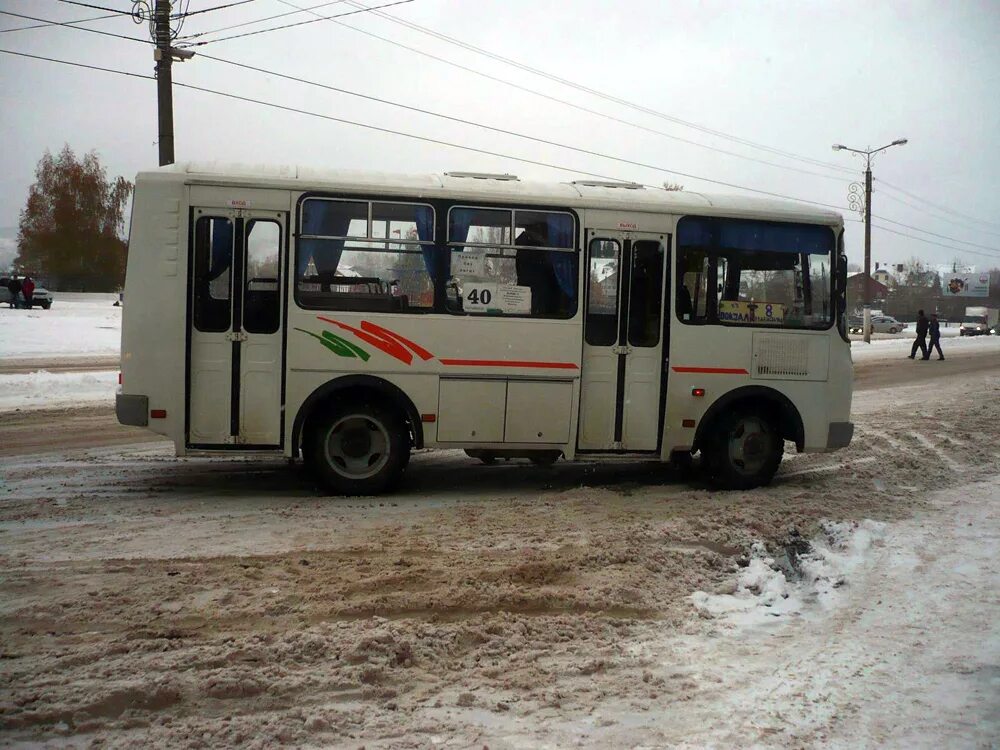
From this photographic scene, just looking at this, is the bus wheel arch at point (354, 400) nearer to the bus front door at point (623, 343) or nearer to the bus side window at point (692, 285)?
the bus front door at point (623, 343)

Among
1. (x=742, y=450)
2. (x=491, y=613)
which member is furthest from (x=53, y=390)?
(x=491, y=613)

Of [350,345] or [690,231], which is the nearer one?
[350,345]

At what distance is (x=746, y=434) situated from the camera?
9.94m

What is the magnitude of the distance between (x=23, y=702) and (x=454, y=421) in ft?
17.7

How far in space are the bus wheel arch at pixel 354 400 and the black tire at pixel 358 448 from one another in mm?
44

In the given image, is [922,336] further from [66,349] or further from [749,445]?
[66,349]

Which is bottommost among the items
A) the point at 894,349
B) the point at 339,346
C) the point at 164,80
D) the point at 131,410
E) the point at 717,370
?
the point at 131,410

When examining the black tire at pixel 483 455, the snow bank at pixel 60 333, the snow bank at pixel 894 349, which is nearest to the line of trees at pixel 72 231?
the snow bank at pixel 60 333

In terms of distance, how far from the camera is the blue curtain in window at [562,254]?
9.32 metres

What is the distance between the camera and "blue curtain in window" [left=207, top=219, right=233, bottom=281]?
8672 mm

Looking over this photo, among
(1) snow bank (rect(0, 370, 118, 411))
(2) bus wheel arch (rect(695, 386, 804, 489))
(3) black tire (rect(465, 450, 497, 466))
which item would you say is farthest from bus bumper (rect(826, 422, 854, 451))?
(1) snow bank (rect(0, 370, 118, 411))

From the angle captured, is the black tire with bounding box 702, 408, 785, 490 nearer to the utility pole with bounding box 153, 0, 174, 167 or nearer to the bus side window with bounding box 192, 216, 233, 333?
the bus side window with bounding box 192, 216, 233, 333

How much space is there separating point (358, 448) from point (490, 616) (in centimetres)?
392

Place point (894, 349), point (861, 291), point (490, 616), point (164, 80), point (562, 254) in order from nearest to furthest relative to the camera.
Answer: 1. point (490, 616)
2. point (562, 254)
3. point (164, 80)
4. point (894, 349)
5. point (861, 291)
